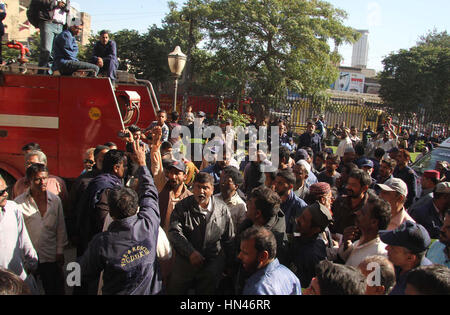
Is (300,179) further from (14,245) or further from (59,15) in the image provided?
(59,15)

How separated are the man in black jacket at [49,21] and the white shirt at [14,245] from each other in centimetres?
407

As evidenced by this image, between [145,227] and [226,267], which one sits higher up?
[145,227]

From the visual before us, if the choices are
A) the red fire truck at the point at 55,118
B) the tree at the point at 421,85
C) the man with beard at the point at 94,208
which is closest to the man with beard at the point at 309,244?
the man with beard at the point at 94,208

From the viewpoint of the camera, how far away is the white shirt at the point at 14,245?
Answer: 8.65 ft

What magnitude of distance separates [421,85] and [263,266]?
25.9 meters

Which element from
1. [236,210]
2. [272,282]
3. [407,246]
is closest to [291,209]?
[236,210]

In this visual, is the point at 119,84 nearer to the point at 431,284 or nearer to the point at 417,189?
the point at 417,189

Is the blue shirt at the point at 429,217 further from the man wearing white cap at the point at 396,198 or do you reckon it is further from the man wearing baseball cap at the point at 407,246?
the man wearing baseball cap at the point at 407,246

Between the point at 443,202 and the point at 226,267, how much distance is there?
2592 millimetres
